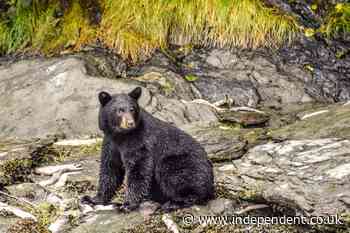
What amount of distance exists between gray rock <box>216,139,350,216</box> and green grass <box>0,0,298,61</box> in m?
4.71

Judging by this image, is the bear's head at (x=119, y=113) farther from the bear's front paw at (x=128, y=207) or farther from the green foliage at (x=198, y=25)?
the green foliage at (x=198, y=25)

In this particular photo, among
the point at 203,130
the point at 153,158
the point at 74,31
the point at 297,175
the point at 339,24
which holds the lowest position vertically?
the point at 203,130

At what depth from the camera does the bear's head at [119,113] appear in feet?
21.4

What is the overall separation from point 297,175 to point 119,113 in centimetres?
197

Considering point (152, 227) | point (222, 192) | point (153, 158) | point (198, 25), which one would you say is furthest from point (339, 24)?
point (152, 227)

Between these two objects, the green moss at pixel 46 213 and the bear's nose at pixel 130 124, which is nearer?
the bear's nose at pixel 130 124

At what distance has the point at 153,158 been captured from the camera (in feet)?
22.2

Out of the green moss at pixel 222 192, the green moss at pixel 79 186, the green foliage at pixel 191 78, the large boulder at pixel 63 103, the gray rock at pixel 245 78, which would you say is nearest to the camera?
the green moss at pixel 222 192

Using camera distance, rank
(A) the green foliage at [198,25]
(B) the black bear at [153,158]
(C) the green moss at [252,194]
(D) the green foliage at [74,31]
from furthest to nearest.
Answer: (D) the green foliage at [74,31] → (A) the green foliage at [198,25] → (C) the green moss at [252,194] → (B) the black bear at [153,158]

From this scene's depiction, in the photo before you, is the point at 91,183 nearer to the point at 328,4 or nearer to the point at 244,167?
the point at 244,167

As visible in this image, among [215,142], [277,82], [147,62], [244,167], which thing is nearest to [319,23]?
[277,82]

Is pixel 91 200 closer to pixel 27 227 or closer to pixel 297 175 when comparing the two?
pixel 27 227

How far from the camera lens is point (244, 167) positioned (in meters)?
7.66

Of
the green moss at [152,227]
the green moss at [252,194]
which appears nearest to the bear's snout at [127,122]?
the green moss at [152,227]
